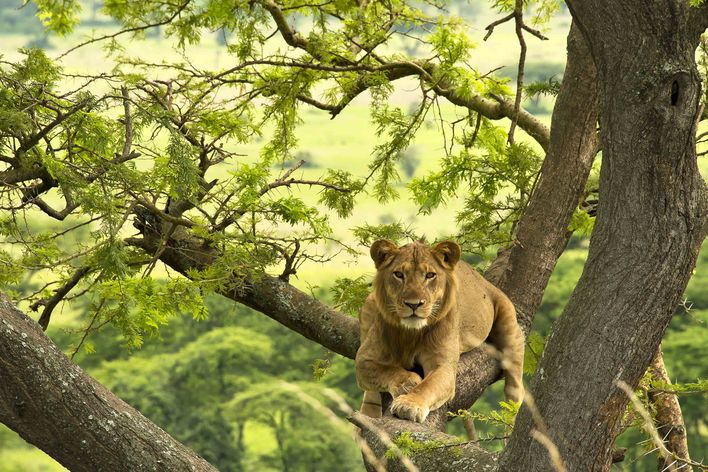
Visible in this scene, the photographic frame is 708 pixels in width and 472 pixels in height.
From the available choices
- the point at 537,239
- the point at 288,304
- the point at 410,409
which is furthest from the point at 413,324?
the point at 537,239

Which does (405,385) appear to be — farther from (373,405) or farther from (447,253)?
(447,253)

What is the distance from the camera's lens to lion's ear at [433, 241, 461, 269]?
6438mm

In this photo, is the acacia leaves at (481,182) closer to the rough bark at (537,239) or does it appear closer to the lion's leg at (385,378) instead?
the rough bark at (537,239)

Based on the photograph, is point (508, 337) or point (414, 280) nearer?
point (414, 280)

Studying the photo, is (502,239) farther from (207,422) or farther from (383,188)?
(207,422)

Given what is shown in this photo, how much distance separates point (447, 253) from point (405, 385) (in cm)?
92

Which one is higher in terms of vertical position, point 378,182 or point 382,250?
point 378,182

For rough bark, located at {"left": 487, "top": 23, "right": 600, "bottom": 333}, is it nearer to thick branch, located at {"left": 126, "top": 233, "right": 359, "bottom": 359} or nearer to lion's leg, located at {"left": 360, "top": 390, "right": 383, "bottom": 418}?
thick branch, located at {"left": 126, "top": 233, "right": 359, "bottom": 359}

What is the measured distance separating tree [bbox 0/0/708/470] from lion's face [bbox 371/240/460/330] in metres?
0.65

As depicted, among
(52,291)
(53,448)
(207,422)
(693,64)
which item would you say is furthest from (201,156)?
(207,422)

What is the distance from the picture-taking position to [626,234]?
4.25m

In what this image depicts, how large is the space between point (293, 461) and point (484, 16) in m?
38.5

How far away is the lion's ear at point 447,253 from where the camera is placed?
6438mm

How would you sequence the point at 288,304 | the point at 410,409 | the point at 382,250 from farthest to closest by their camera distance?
the point at 288,304 < the point at 382,250 < the point at 410,409
